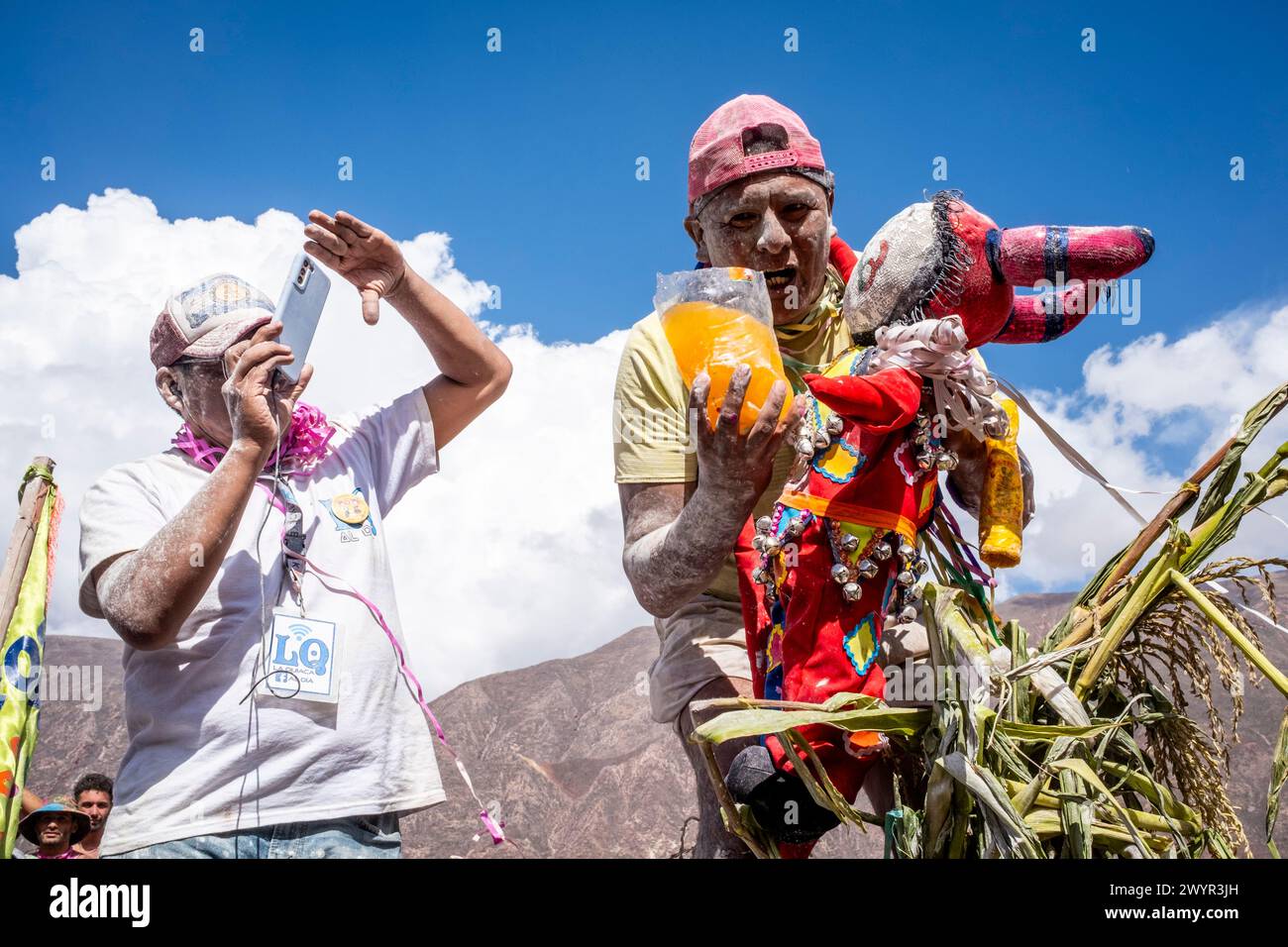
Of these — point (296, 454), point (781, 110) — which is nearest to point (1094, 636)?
Answer: point (781, 110)

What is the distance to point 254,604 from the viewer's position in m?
1.77

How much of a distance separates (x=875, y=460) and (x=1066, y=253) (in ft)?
1.33

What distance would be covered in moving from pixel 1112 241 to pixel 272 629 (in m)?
1.40

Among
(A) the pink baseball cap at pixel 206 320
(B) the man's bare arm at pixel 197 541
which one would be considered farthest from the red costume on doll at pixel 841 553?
(A) the pink baseball cap at pixel 206 320

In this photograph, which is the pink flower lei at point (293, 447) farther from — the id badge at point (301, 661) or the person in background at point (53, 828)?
the person in background at point (53, 828)

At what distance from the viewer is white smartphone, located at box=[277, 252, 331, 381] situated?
5.96 feet

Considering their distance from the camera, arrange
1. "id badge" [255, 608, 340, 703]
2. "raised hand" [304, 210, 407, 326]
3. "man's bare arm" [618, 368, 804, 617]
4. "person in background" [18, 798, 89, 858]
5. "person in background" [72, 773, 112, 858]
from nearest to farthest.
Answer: "man's bare arm" [618, 368, 804, 617]
"id badge" [255, 608, 340, 703]
"raised hand" [304, 210, 407, 326]
"person in background" [18, 798, 89, 858]
"person in background" [72, 773, 112, 858]

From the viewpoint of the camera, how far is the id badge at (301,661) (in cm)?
171

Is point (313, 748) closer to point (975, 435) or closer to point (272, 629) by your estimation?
point (272, 629)

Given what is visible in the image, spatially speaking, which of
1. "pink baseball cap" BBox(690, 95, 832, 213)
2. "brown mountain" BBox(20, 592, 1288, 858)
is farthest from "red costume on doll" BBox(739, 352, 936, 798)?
"brown mountain" BBox(20, 592, 1288, 858)

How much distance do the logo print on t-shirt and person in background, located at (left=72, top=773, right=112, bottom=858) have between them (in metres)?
2.04

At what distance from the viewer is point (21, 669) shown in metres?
2.00

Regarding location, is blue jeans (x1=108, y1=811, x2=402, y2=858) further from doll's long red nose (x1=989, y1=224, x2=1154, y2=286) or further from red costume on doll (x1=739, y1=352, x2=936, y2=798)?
doll's long red nose (x1=989, y1=224, x2=1154, y2=286)

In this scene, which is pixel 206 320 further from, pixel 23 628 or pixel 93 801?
pixel 93 801
